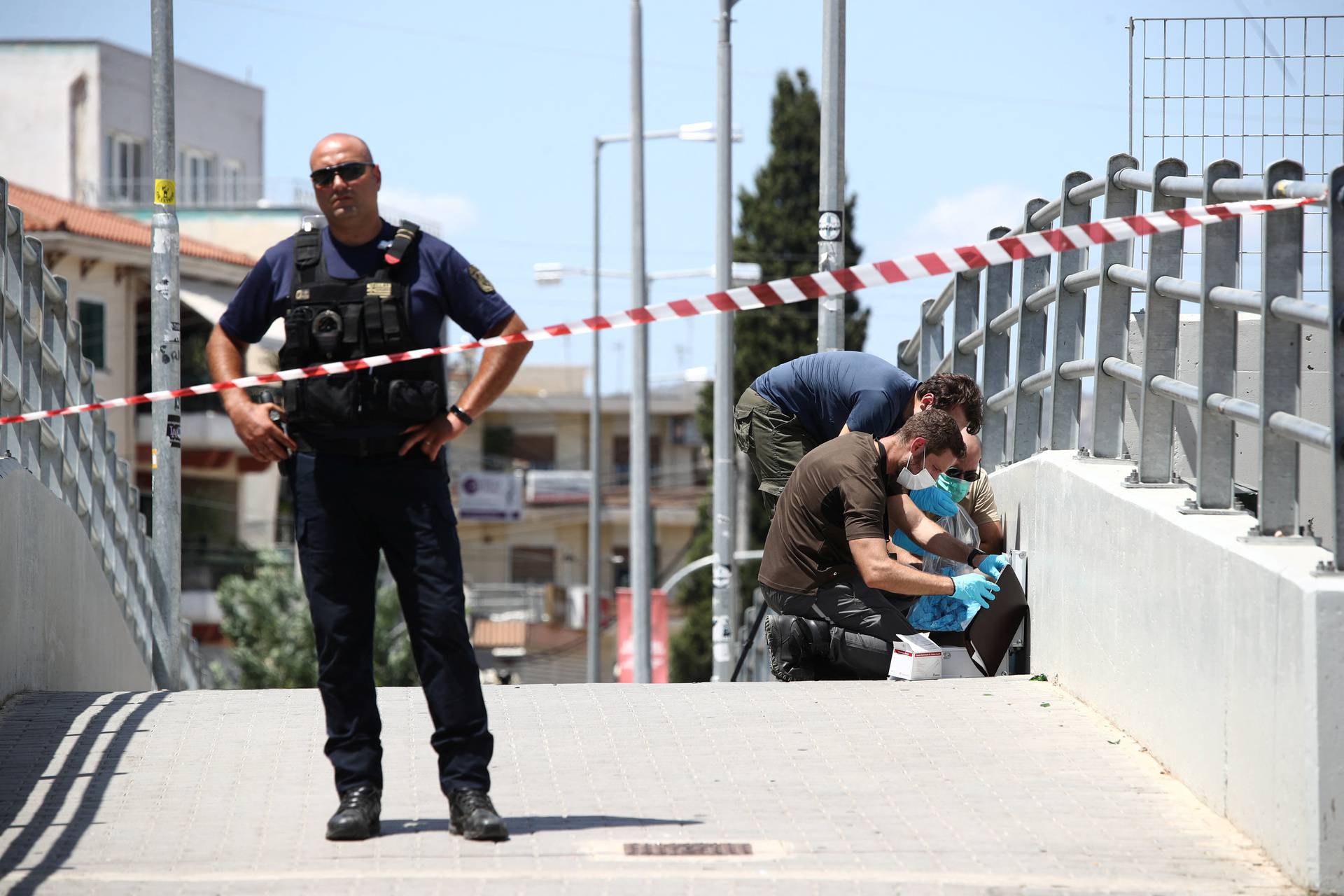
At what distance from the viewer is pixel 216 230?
147 feet

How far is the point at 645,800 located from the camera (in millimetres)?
5320

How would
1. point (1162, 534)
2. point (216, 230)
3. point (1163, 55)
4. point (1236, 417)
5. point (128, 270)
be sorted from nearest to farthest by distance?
1. point (1236, 417)
2. point (1162, 534)
3. point (1163, 55)
4. point (128, 270)
5. point (216, 230)

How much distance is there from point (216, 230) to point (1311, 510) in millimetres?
39682

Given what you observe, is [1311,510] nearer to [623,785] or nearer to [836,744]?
[836,744]

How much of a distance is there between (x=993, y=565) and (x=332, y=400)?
4061 mm

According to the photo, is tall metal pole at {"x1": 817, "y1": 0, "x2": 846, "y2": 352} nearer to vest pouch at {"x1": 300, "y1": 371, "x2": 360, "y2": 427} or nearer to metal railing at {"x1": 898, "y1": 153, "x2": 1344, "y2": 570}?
metal railing at {"x1": 898, "y1": 153, "x2": 1344, "y2": 570}

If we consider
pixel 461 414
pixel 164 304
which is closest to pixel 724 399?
pixel 164 304

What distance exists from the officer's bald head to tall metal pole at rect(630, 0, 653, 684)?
17685mm

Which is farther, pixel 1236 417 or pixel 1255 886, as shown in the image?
pixel 1236 417

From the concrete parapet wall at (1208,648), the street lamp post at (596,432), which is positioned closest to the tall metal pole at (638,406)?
the street lamp post at (596,432)

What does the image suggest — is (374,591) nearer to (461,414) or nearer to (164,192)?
(461,414)

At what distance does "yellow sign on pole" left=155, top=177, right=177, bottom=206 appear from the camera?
9.61 meters

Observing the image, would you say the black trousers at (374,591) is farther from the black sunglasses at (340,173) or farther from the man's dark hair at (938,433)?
the man's dark hair at (938,433)

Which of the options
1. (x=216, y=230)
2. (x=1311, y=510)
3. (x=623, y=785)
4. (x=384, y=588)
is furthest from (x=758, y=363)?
(x=623, y=785)
